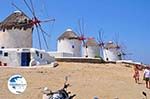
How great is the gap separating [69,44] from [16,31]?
451 inches

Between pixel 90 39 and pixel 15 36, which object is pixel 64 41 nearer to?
pixel 90 39

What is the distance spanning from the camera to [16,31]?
3597 cm

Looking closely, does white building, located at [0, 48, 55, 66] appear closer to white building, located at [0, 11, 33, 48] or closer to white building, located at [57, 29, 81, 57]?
white building, located at [0, 11, 33, 48]

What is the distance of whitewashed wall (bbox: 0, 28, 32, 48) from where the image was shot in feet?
118

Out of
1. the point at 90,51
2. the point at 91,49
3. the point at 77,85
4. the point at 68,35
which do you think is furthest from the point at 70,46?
the point at 77,85

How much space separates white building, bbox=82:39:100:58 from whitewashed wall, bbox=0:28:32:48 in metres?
15.3

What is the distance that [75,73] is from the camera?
80.4ft

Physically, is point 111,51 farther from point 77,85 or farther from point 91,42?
point 77,85

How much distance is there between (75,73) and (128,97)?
8.17 metres

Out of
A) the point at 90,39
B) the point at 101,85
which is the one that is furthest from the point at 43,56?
the point at 90,39

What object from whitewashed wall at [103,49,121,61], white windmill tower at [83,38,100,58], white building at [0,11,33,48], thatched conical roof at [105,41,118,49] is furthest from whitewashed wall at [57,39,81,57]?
thatched conical roof at [105,41,118,49]

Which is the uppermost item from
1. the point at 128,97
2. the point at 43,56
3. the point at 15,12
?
the point at 15,12

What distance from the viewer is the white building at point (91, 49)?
168 feet

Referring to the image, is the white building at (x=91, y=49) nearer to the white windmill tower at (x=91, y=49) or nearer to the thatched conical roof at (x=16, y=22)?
the white windmill tower at (x=91, y=49)
